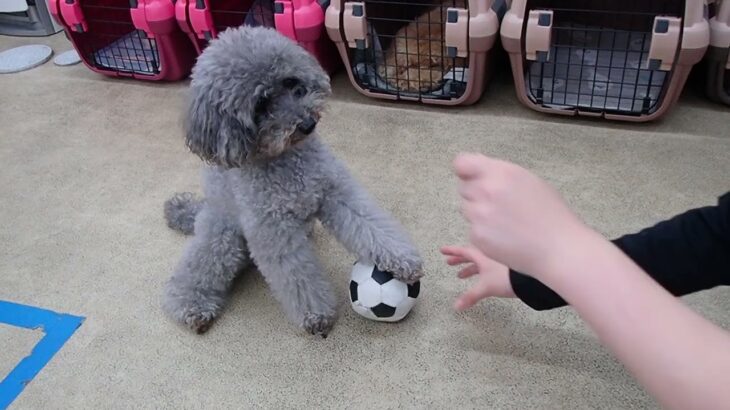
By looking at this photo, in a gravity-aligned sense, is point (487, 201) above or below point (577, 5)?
above

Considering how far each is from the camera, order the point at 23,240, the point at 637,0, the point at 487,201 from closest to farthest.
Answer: the point at 487,201, the point at 23,240, the point at 637,0

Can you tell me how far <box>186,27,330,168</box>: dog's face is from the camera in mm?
896

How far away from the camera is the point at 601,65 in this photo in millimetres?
1645

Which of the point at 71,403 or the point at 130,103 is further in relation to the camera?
the point at 130,103

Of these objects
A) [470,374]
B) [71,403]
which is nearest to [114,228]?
[71,403]

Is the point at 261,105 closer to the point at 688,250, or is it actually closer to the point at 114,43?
the point at 688,250

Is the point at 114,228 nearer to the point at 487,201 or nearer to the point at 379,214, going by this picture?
the point at 379,214

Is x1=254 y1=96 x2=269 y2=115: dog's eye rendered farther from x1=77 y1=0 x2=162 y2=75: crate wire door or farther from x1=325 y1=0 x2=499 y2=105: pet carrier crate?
x1=77 y1=0 x2=162 y2=75: crate wire door

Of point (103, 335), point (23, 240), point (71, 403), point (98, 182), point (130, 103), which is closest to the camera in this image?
point (71, 403)

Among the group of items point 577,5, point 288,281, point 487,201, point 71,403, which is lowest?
point 71,403

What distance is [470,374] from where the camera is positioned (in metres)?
0.98

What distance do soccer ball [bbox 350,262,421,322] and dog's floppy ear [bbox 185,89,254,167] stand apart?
30cm

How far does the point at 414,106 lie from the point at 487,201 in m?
1.28

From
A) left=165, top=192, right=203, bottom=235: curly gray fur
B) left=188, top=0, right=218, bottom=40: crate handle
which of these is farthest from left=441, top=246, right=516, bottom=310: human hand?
left=188, top=0, right=218, bottom=40: crate handle
